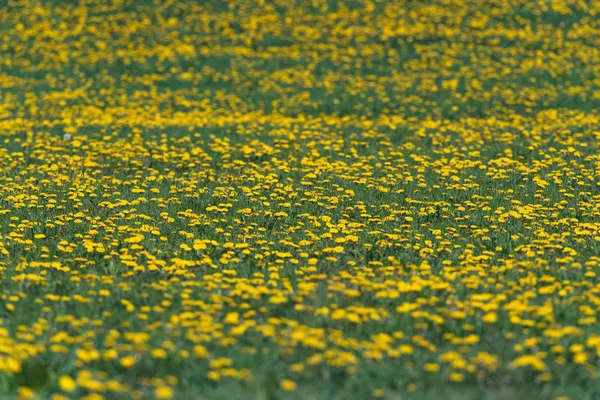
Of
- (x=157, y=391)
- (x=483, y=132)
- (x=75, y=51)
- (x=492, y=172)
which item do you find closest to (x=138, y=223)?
(x=157, y=391)

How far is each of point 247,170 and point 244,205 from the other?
163 centimetres

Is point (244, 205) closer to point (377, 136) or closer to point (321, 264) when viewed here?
point (321, 264)

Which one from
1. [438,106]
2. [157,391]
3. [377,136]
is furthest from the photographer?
[438,106]

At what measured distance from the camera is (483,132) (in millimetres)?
12125

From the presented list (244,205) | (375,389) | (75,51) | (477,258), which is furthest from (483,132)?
(75,51)

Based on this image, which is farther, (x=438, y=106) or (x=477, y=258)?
(x=438, y=106)

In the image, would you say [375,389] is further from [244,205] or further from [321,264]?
[244,205]

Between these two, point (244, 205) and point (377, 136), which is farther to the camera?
point (377, 136)

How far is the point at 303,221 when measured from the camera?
7.84m

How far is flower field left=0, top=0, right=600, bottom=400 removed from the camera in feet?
14.3

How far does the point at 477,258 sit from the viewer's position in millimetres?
6199

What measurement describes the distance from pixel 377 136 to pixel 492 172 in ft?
8.85

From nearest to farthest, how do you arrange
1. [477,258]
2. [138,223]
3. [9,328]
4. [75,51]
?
[9,328] < [477,258] < [138,223] < [75,51]

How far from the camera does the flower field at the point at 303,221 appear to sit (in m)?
4.36
